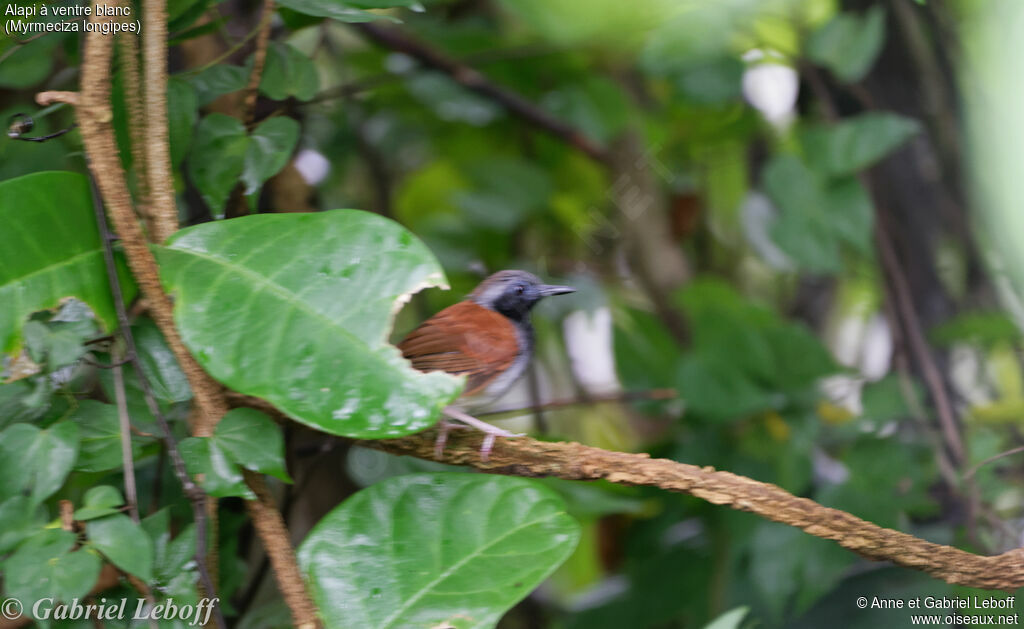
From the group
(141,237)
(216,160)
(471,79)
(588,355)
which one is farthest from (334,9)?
(588,355)

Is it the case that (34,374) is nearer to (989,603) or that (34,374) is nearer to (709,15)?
(989,603)

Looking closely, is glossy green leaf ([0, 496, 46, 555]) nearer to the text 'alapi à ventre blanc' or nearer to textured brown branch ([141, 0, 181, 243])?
textured brown branch ([141, 0, 181, 243])

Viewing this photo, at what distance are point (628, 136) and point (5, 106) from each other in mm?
1832

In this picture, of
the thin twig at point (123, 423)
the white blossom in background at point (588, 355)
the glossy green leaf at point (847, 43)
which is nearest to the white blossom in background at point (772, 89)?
the glossy green leaf at point (847, 43)

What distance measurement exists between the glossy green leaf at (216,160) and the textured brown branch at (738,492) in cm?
32

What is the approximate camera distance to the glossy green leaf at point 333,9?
1083mm

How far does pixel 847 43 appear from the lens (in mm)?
1842

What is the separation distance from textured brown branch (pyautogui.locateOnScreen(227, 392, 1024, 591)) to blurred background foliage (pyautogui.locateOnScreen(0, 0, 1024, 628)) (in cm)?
20

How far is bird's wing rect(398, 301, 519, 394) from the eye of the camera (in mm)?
1415

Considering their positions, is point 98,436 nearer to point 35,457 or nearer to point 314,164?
point 35,457

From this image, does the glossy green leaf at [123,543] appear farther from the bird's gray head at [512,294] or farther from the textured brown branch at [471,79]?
the textured brown branch at [471,79]

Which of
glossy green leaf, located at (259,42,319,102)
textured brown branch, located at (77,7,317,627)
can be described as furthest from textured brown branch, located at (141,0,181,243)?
glossy green leaf, located at (259,42,319,102)

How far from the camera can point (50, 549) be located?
0.91 metres

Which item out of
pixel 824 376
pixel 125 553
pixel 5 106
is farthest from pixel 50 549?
pixel 824 376
